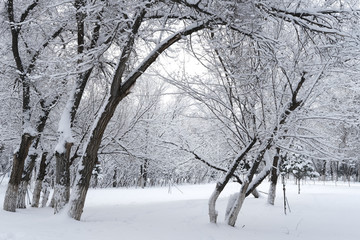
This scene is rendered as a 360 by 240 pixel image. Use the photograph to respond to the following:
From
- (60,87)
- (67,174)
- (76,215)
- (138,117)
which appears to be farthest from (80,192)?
(138,117)

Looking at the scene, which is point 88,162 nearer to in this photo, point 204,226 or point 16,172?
point 204,226

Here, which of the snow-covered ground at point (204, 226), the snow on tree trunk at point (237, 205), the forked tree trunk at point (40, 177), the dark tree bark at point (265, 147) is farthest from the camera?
the forked tree trunk at point (40, 177)

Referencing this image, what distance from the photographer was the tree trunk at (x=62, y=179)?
629 centimetres

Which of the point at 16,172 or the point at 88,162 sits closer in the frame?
the point at 88,162

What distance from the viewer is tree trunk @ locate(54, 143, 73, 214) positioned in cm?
629

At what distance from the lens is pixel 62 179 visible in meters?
6.45

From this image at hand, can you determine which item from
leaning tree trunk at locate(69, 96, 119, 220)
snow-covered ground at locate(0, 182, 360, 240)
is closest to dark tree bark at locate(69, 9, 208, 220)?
leaning tree trunk at locate(69, 96, 119, 220)

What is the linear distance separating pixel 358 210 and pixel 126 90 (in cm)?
1039

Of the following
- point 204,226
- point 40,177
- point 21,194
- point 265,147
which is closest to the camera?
point 265,147

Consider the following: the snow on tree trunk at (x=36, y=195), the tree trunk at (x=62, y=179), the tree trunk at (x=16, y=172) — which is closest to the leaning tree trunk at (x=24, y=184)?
the tree trunk at (x=16, y=172)

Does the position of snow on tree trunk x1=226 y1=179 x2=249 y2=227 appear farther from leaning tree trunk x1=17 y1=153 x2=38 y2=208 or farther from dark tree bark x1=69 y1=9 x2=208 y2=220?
leaning tree trunk x1=17 y1=153 x2=38 y2=208

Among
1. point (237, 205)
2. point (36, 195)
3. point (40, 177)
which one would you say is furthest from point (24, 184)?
point (237, 205)

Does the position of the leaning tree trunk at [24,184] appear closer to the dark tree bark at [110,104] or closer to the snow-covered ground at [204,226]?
the snow-covered ground at [204,226]

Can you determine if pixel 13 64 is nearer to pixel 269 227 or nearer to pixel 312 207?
pixel 269 227
